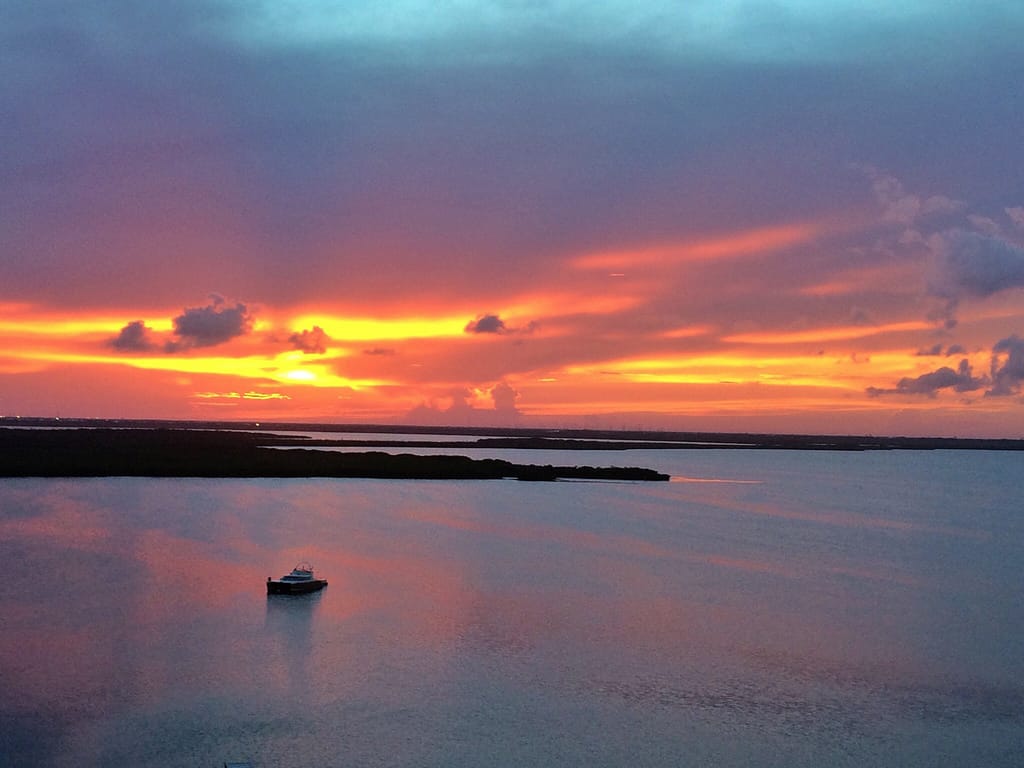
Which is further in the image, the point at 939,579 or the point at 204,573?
the point at 939,579

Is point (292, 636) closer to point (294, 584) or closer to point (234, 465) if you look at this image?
point (294, 584)

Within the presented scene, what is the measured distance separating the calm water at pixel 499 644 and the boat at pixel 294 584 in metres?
0.60

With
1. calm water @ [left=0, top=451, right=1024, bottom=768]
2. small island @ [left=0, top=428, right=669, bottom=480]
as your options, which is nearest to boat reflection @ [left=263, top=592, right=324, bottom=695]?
calm water @ [left=0, top=451, right=1024, bottom=768]

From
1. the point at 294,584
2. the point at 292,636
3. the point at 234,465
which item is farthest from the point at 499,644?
the point at 234,465

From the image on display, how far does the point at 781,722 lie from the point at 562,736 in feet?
18.1

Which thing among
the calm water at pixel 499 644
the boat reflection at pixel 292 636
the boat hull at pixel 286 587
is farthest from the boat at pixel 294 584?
the calm water at pixel 499 644

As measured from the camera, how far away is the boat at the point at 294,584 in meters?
37.3

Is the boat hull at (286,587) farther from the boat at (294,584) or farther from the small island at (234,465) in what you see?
the small island at (234,465)

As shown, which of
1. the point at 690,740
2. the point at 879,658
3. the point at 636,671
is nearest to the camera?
the point at 690,740

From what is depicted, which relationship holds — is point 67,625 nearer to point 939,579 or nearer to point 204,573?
point 204,573

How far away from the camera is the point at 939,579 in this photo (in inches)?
1850

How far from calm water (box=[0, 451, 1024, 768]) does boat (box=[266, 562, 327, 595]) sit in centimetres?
60

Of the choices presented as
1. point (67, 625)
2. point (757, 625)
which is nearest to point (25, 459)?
point (67, 625)

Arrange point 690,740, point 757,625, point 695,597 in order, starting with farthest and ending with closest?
point 695,597, point 757,625, point 690,740
